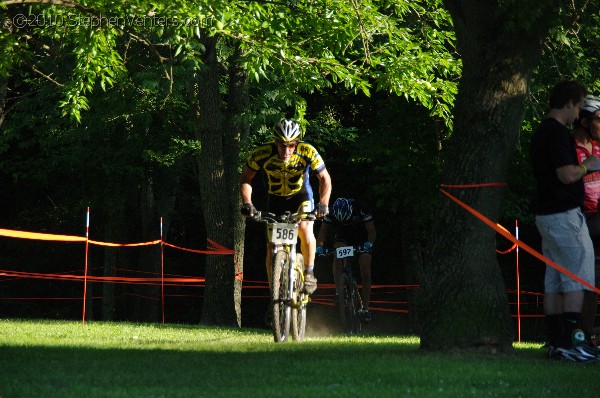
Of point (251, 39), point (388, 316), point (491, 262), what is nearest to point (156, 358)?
point (491, 262)

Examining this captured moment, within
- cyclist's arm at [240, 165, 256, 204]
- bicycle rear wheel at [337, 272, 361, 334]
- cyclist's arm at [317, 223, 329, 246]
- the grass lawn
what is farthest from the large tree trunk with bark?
cyclist's arm at [317, 223, 329, 246]


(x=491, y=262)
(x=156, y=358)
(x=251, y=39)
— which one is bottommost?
(x=156, y=358)

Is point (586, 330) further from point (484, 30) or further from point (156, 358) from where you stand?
point (156, 358)

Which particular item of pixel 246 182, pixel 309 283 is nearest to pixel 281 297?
pixel 309 283

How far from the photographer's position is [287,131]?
11.6m

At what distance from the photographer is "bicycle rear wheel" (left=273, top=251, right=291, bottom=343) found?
11.7 m

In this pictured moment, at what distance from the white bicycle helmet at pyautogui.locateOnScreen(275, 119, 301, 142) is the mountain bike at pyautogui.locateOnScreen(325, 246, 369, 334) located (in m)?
4.66

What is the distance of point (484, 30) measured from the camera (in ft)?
31.9

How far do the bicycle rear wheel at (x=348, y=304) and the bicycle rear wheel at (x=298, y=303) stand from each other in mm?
3839

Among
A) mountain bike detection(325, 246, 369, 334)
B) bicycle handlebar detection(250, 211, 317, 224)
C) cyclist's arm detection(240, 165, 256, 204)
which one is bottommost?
mountain bike detection(325, 246, 369, 334)

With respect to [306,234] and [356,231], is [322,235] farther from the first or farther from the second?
[306,234]

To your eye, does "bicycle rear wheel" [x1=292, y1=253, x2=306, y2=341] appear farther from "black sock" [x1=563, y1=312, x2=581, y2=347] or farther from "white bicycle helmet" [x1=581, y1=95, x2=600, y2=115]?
"white bicycle helmet" [x1=581, y1=95, x2=600, y2=115]

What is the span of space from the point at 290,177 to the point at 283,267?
0.98 meters

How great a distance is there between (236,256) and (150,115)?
5487 mm
